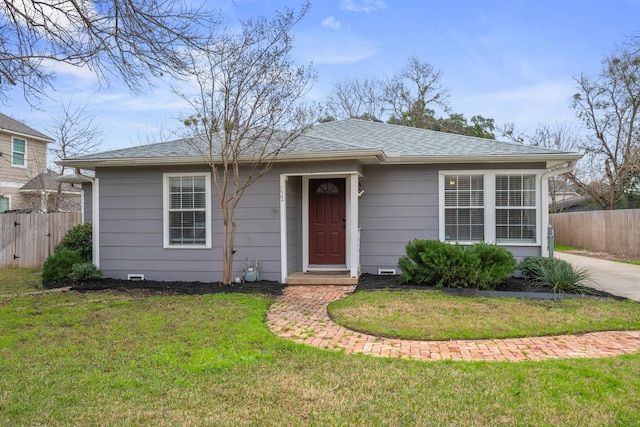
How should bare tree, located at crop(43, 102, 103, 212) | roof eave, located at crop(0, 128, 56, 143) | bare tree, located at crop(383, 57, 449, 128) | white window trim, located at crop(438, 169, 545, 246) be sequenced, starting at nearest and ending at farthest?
white window trim, located at crop(438, 169, 545, 246) < roof eave, located at crop(0, 128, 56, 143) < bare tree, located at crop(43, 102, 103, 212) < bare tree, located at crop(383, 57, 449, 128)

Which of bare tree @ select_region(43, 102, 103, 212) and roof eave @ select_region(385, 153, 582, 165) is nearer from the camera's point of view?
roof eave @ select_region(385, 153, 582, 165)

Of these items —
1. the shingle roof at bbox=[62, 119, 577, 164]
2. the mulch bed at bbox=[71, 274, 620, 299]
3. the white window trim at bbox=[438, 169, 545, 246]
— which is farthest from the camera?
the white window trim at bbox=[438, 169, 545, 246]

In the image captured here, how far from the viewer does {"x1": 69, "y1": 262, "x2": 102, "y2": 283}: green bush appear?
342 inches

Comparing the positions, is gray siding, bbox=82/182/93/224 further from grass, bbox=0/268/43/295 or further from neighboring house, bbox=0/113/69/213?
neighboring house, bbox=0/113/69/213

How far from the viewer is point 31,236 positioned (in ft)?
41.8

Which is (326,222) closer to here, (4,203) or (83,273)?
(83,273)

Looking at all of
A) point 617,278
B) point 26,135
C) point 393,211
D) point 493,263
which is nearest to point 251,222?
point 393,211

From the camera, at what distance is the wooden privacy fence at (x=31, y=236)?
499 inches

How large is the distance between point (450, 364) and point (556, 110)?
83.6 feet

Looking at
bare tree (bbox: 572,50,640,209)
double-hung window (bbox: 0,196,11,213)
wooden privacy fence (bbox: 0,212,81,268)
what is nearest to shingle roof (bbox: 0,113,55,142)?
double-hung window (bbox: 0,196,11,213)

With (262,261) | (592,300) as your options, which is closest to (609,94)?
(592,300)

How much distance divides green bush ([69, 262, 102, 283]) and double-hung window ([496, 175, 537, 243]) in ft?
25.8

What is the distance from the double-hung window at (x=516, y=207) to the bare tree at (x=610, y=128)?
16.6 meters

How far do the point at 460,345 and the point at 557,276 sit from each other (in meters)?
3.53
